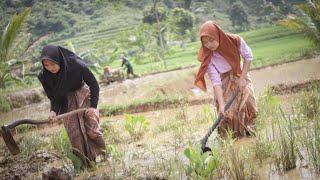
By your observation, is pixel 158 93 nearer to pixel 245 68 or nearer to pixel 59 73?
pixel 245 68

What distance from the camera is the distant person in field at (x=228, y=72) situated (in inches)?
137

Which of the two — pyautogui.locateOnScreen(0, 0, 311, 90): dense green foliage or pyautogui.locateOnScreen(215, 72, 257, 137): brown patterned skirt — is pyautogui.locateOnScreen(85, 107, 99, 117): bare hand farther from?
pyautogui.locateOnScreen(0, 0, 311, 90): dense green foliage

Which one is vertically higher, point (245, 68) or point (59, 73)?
point (59, 73)

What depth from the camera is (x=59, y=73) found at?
129 inches

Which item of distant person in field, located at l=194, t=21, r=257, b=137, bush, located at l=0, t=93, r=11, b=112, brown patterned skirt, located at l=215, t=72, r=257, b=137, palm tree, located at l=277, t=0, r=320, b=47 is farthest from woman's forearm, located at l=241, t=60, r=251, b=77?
bush, located at l=0, t=93, r=11, b=112

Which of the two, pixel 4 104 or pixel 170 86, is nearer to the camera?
pixel 4 104

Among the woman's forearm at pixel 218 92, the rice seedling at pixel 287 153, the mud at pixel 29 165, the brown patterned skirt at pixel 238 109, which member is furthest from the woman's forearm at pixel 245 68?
the mud at pixel 29 165

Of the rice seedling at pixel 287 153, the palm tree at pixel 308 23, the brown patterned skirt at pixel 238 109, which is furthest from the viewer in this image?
the palm tree at pixel 308 23

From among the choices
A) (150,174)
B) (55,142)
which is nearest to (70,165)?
(55,142)

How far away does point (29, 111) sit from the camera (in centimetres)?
964

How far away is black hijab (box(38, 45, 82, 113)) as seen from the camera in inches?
125

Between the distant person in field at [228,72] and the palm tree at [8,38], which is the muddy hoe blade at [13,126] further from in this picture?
the palm tree at [8,38]

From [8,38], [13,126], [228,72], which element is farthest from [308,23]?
[13,126]

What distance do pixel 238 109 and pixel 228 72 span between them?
41 cm
